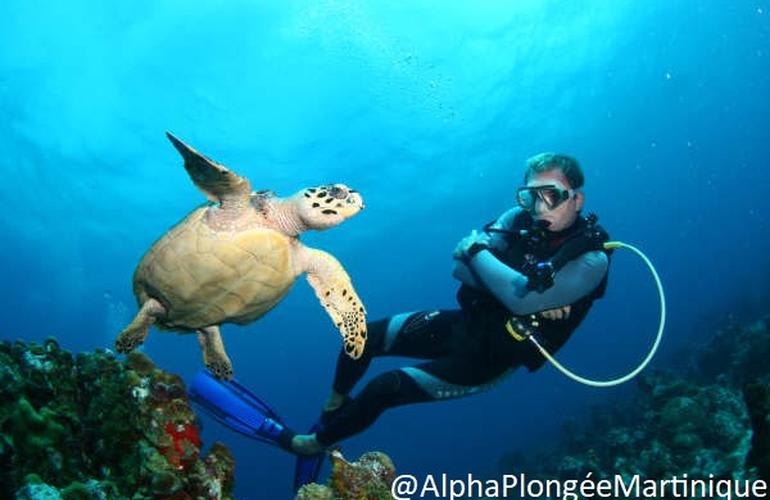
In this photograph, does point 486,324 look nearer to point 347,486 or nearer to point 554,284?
point 554,284

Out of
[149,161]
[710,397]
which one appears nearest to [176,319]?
[710,397]

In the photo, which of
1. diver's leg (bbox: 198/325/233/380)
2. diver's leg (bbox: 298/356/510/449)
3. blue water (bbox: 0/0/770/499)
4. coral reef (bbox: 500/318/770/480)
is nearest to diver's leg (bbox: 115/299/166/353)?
diver's leg (bbox: 198/325/233/380)

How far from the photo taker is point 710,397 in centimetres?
876

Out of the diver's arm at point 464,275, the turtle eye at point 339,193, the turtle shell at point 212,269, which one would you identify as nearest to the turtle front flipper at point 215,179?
the turtle shell at point 212,269

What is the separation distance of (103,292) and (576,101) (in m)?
38.0

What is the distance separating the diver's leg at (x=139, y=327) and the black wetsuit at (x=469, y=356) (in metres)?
1.87

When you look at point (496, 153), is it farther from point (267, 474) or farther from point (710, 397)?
point (267, 474)

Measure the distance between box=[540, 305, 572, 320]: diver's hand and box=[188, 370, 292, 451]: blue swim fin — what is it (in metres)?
2.95

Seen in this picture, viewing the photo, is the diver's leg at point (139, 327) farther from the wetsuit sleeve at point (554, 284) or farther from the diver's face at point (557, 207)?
the diver's face at point (557, 207)

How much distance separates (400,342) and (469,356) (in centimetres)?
84

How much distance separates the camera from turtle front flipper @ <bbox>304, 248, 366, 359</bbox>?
14.0 feet

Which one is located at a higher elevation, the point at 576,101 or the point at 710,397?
the point at 576,101

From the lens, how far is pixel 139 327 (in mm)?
4445

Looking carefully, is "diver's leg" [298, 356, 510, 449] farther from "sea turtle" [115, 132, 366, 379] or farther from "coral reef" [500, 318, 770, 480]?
"coral reef" [500, 318, 770, 480]
